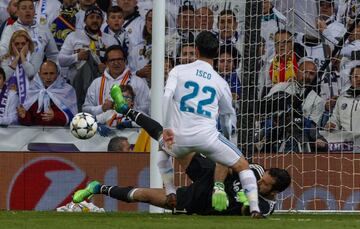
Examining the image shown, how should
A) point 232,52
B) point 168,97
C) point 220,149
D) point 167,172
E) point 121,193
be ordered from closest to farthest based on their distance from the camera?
point 168,97, point 220,149, point 167,172, point 121,193, point 232,52

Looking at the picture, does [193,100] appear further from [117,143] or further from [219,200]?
[117,143]

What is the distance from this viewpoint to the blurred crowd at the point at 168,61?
14508 mm

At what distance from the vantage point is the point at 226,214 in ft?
36.1

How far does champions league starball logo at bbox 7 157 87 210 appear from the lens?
14906mm

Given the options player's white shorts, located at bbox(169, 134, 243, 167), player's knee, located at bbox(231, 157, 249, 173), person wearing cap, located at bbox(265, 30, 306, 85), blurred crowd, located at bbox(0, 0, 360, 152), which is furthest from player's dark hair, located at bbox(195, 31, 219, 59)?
person wearing cap, located at bbox(265, 30, 306, 85)

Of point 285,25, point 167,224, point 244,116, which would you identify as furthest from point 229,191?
point 285,25

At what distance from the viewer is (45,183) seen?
1500cm

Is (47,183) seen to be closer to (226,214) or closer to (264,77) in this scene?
(264,77)

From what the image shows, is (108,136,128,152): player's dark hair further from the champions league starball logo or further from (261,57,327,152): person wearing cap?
(261,57,327,152): person wearing cap

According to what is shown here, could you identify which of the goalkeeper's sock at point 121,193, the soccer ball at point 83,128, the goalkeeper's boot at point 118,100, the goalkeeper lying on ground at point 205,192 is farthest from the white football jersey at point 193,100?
the soccer ball at point 83,128

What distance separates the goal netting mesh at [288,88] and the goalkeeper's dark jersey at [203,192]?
3362 millimetres

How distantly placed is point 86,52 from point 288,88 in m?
3.11

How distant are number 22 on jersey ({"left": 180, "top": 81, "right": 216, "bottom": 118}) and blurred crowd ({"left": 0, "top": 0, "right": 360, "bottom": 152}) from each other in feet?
13.3

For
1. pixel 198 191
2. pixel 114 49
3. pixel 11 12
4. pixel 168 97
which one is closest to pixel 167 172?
pixel 198 191
